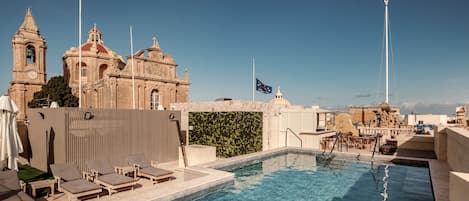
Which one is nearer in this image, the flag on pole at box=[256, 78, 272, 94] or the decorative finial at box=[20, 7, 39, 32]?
the flag on pole at box=[256, 78, 272, 94]

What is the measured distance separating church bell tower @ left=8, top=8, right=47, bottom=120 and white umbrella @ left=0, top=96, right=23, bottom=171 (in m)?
31.2

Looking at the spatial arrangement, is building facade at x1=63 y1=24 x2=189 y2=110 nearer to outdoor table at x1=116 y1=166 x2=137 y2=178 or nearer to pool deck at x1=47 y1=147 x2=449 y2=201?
outdoor table at x1=116 y1=166 x2=137 y2=178


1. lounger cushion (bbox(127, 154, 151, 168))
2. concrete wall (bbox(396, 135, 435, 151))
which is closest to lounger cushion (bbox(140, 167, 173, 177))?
lounger cushion (bbox(127, 154, 151, 168))

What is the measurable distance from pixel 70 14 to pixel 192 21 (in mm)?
8862

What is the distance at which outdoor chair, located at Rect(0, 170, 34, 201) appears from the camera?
17.1 feet

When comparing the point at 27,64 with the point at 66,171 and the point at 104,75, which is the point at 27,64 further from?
the point at 66,171

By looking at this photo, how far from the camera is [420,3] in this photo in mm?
16828

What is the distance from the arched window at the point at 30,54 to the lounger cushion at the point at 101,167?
1374 inches

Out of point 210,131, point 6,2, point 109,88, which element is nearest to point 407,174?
point 210,131

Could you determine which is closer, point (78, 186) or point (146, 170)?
point (78, 186)

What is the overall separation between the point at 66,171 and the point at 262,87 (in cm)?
1334

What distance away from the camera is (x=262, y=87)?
18.1 m

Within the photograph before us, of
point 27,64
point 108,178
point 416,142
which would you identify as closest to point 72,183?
point 108,178

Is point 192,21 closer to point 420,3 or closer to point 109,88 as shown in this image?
point 109,88
